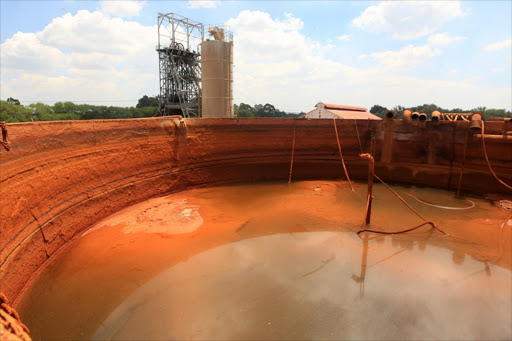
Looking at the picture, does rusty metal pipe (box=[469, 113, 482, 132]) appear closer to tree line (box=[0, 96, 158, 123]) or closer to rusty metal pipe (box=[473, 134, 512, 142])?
rusty metal pipe (box=[473, 134, 512, 142])

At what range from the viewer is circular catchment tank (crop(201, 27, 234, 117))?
17.4 meters

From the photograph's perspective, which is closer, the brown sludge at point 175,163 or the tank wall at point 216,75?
the brown sludge at point 175,163

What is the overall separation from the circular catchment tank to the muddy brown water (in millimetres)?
11148

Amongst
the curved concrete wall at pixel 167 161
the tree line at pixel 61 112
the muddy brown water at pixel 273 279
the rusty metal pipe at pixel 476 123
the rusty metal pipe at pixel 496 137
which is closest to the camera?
the muddy brown water at pixel 273 279

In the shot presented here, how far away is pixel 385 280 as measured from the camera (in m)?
4.80

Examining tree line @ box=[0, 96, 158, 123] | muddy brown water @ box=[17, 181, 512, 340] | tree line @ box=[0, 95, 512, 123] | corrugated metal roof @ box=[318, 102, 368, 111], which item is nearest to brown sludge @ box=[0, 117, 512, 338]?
muddy brown water @ box=[17, 181, 512, 340]

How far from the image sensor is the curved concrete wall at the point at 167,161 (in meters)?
4.96

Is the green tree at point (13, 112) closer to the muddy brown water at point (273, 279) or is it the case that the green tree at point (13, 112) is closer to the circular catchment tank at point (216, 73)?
the circular catchment tank at point (216, 73)

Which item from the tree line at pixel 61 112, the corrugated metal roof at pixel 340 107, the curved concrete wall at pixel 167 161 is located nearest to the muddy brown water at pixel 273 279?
the curved concrete wall at pixel 167 161

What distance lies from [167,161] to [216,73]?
9.92 metres

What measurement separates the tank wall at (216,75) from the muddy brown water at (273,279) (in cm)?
1113

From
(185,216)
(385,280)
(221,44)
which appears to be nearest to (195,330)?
(385,280)

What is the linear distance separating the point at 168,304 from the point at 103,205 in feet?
12.9

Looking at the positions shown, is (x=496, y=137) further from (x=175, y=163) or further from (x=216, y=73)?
(x=216, y=73)
